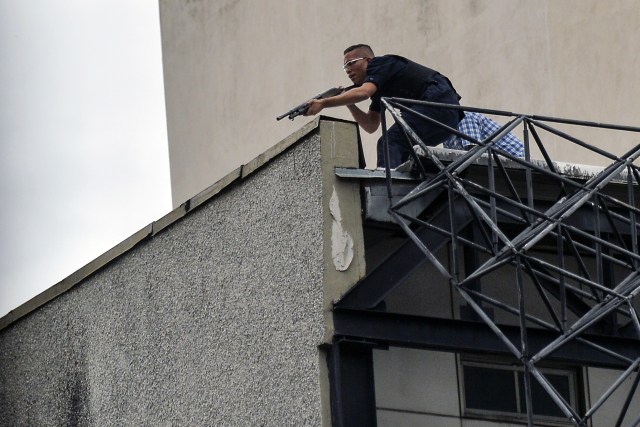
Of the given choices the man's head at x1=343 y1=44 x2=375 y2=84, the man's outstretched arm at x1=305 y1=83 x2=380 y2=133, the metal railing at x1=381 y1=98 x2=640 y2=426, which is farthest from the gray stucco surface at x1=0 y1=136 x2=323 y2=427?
the man's head at x1=343 y1=44 x2=375 y2=84

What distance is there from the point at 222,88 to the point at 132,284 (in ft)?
35.7

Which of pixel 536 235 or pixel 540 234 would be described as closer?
pixel 540 234

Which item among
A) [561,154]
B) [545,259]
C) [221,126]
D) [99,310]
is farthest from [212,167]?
[545,259]

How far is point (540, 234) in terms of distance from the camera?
12242mm

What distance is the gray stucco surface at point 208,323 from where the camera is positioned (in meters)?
13.1

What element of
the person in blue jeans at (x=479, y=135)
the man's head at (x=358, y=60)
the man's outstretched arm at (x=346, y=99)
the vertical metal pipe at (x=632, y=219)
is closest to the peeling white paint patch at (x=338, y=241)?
the man's outstretched arm at (x=346, y=99)

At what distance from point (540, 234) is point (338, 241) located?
5.13ft

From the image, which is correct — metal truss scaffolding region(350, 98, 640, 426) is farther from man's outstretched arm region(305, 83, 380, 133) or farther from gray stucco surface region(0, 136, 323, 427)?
gray stucco surface region(0, 136, 323, 427)

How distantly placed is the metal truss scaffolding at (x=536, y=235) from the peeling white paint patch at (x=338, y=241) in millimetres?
396

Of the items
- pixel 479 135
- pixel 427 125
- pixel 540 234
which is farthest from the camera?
pixel 479 135

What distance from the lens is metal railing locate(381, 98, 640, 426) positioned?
12.3 meters

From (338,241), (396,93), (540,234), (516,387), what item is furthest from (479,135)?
(540,234)

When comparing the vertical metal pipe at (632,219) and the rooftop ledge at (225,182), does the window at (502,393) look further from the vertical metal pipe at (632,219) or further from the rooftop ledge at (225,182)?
the rooftop ledge at (225,182)

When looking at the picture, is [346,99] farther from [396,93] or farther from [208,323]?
[208,323]
